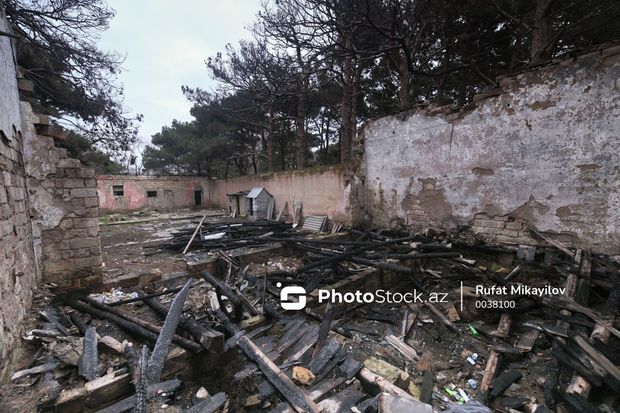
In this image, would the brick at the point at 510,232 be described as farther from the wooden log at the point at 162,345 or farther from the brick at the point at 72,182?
the brick at the point at 72,182

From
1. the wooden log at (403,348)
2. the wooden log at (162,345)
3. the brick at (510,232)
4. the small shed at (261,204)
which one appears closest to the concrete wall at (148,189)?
the small shed at (261,204)

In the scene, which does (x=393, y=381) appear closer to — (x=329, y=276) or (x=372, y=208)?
(x=329, y=276)

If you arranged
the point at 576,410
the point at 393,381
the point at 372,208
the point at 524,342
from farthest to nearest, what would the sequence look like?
the point at 372,208 < the point at 524,342 < the point at 393,381 < the point at 576,410

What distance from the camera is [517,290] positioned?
4582mm

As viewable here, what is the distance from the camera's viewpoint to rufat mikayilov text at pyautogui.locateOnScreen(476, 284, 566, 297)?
4375 millimetres

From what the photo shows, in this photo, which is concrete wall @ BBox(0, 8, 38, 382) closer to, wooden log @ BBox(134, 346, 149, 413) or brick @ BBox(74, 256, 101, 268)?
brick @ BBox(74, 256, 101, 268)

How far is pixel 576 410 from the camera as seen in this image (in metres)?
2.25

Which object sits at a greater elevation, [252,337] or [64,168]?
[64,168]

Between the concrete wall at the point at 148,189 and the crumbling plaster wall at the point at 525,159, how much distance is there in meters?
19.2

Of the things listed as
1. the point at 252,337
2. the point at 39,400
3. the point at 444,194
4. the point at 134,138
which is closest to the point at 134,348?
the point at 39,400

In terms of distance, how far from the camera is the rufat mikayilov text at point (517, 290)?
14.4 feet

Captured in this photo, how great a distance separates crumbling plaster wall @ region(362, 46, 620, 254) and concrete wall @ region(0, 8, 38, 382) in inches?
299

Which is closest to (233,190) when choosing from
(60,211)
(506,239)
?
(60,211)

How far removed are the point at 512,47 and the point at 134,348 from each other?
38.8ft
